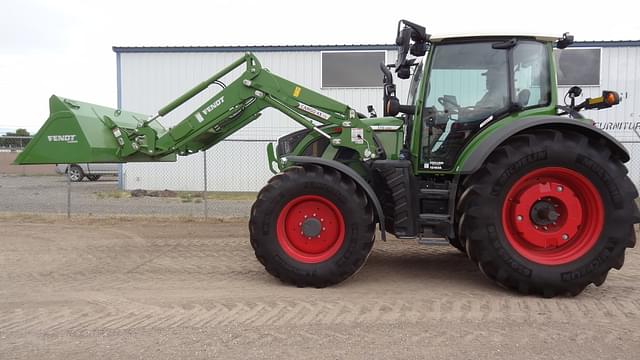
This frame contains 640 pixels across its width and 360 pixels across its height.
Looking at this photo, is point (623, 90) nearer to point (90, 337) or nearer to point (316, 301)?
point (316, 301)

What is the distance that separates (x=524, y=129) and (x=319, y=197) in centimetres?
210

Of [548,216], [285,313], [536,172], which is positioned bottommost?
[285,313]

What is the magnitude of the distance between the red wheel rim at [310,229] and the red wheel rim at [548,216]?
1.68 metres

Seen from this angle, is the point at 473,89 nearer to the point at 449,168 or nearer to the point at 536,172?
the point at 449,168

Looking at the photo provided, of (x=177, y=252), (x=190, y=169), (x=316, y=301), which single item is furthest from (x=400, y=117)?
(x=190, y=169)

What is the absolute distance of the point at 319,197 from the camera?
4902 mm

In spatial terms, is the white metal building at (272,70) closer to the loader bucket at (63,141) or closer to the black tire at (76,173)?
the black tire at (76,173)

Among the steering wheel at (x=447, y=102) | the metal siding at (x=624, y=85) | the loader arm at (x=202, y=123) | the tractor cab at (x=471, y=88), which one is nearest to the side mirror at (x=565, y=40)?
the tractor cab at (x=471, y=88)

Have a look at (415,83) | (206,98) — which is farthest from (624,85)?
(206,98)

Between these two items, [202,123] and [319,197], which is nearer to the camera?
[319,197]

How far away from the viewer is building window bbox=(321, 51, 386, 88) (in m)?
15.0

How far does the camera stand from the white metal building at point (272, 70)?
569 inches

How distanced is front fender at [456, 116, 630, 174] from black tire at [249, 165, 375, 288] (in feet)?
3.71

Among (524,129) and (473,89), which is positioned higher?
(473,89)
